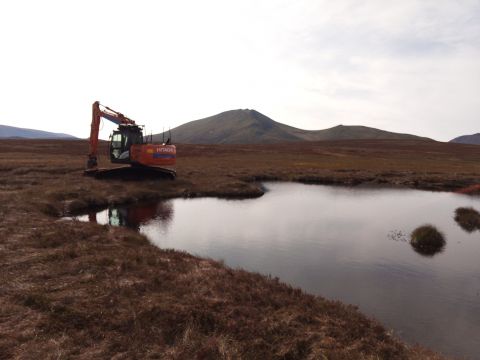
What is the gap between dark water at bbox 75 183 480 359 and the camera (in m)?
14.3

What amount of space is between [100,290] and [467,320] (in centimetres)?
1362

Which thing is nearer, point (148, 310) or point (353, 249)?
point (148, 310)

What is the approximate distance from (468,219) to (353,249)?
15186 millimetres

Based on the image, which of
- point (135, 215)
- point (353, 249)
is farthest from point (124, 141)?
point (353, 249)

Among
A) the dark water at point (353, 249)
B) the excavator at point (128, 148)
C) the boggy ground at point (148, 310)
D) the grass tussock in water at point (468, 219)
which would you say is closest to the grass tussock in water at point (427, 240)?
the dark water at point (353, 249)

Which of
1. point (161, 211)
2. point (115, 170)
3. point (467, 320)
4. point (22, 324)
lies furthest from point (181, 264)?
point (115, 170)

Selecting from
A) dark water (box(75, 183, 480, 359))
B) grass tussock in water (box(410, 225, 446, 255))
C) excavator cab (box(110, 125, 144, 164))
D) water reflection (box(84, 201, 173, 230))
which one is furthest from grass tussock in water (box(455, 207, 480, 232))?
excavator cab (box(110, 125, 144, 164))

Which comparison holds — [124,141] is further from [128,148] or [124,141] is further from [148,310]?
[148,310]

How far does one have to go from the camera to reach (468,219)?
31281mm

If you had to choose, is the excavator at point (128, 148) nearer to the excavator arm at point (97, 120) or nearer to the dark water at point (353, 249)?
the excavator arm at point (97, 120)

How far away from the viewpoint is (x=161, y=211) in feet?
107

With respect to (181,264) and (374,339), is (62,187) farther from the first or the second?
(374,339)

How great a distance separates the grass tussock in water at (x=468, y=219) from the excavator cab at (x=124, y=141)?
3370cm

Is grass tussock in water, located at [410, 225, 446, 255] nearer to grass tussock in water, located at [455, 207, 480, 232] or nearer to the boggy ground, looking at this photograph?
grass tussock in water, located at [455, 207, 480, 232]
